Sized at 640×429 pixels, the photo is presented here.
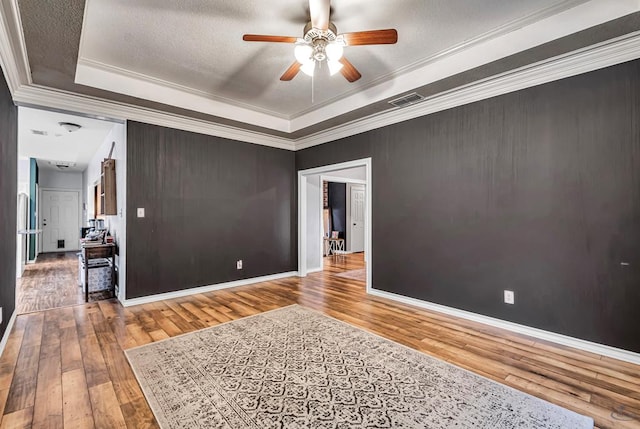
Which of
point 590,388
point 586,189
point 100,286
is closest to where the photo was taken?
point 590,388

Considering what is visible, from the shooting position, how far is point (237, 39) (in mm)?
2869

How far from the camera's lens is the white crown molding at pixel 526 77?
8.17ft

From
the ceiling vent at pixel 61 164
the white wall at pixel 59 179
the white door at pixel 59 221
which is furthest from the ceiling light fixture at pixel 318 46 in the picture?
the white wall at pixel 59 179

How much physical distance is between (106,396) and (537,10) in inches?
170

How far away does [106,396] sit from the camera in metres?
1.99

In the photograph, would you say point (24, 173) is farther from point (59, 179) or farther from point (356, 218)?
point (356, 218)

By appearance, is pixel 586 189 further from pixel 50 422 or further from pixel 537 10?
pixel 50 422

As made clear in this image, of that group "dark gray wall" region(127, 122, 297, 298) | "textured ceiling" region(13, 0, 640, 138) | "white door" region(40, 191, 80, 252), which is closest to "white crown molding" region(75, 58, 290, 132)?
"textured ceiling" region(13, 0, 640, 138)

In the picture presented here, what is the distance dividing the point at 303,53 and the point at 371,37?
557mm

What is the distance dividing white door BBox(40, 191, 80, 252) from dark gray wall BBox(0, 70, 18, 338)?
338 inches

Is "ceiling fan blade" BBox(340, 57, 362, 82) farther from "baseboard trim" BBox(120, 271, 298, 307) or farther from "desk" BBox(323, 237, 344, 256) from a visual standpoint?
"desk" BBox(323, 237, 344, 256)

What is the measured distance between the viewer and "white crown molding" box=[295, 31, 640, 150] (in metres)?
2.49

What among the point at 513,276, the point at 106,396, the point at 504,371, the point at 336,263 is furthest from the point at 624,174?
the point at 336,263

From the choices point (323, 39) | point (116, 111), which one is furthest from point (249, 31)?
point (116, 111)
